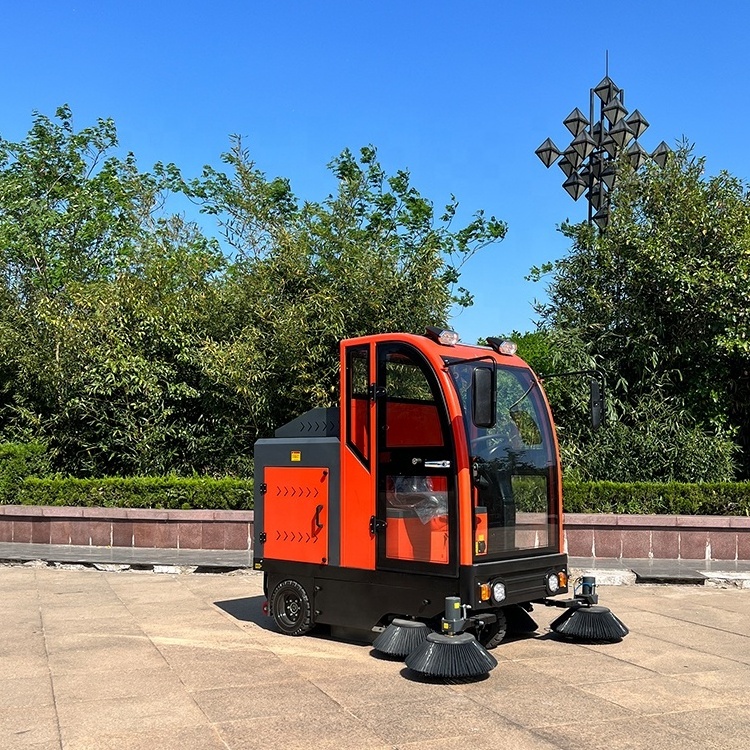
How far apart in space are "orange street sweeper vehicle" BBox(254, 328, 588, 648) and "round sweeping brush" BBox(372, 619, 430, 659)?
137 mm

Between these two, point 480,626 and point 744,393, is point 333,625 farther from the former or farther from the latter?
point 744,393

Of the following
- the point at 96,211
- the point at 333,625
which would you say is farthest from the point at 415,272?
the point at 96,211

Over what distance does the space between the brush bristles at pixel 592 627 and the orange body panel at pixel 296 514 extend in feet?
6.67

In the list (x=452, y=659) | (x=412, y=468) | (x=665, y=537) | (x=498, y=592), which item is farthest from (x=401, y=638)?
(x=665, y=537)

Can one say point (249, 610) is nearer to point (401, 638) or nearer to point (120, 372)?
point (401, 638)

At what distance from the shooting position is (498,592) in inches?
254

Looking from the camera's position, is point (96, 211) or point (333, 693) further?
point (96, 211)

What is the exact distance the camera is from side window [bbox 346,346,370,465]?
701 cm

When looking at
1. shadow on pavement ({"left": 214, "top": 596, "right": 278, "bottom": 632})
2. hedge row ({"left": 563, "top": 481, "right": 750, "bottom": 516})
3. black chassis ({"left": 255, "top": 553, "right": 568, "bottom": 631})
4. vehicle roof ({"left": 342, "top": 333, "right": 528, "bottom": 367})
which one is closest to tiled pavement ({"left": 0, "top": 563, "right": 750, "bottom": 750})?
shadow on pavement ({"left": 214, "top": 596, "right": 278, "bottom": 632})

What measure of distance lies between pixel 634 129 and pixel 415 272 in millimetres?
5286

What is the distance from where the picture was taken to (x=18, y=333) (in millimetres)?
16766

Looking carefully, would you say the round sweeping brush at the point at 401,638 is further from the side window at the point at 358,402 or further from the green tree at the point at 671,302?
the green tree at the point at 671,302

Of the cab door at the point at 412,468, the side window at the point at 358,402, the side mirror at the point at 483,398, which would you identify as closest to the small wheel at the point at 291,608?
the cab door at the point at 412,468

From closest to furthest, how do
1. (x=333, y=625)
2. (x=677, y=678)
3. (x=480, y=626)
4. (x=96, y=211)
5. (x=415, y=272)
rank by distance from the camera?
(x=677, y=678) < (x=480, y=626) < (x=333, y=625) < (x=415, y=272) < (x=96, y=211)
